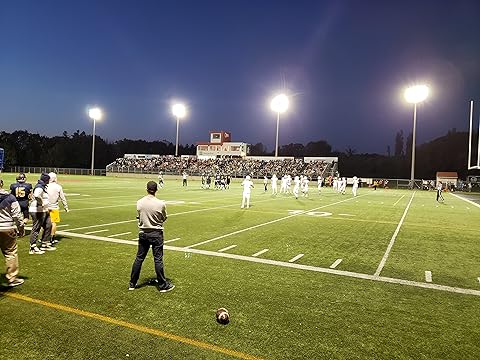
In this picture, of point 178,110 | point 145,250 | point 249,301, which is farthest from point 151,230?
point 178,110

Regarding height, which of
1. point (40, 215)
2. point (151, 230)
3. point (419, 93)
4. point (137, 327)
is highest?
point (419, 93)

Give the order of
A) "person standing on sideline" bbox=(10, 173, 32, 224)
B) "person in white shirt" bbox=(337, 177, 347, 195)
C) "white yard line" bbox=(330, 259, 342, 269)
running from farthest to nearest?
1. "person in white shirt" bbox=(337, 177, 347, 195)
2. "person standing on sideline" bbox=(10, 173, 32, 224)
3. "white yard line" bbox=(330, 259, 342, 269)

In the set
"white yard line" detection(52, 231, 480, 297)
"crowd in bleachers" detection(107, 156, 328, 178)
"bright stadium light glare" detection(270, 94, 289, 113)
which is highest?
"bright stadium light glare" detection(270, 94, 289, 113)

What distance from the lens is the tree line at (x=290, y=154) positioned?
96.2m

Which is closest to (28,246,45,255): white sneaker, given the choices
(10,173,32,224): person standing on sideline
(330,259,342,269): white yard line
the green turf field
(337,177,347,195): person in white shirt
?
the green turf field

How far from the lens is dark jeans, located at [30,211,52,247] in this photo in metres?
9.12

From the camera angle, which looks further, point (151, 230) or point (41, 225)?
point (41, 225)

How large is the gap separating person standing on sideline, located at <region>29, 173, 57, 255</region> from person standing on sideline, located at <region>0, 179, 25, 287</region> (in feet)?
7.87

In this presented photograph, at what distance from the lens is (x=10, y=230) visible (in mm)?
6555

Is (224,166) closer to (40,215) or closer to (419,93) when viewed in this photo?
(419,93)

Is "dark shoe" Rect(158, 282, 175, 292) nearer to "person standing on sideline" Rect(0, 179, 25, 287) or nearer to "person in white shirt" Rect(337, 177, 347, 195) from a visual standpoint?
"person standing on sideline" Rect(0, 179, 25, 287)

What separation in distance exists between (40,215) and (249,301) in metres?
5.81

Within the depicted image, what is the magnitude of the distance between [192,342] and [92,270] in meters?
3.84

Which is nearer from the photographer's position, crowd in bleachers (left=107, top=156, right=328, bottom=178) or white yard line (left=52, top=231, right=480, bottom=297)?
white yard line (left=52, top=231, right=480, bottom=297)
